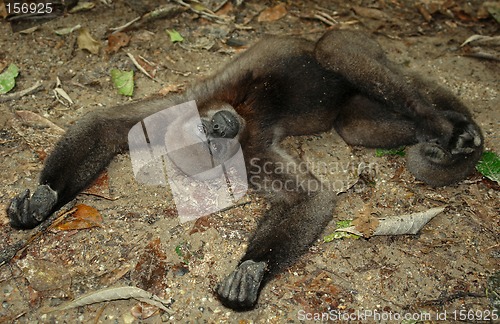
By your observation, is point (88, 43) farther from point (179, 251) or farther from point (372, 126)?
point (372, 126)

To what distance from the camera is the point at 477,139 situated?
4.48 metres

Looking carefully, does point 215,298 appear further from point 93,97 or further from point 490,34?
point 490,34

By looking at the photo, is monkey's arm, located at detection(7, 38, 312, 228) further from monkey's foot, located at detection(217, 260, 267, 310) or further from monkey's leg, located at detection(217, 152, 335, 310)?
monkey's foot, located at detection(217, 260, 267, 310)

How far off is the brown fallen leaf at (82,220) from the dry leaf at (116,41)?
195 cm

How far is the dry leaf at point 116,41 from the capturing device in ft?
17.9

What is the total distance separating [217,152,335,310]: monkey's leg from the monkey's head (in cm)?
46

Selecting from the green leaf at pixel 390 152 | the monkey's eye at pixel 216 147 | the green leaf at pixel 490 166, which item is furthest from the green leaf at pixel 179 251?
the green leaf at pixel 490 166

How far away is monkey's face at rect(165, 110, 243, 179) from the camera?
4.53m

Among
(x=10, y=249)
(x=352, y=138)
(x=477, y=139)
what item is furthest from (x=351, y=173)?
(x=10, y=249)

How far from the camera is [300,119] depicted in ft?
15.9

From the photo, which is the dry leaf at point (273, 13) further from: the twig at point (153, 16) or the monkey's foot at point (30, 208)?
the monkey's foot at point (30, 208)

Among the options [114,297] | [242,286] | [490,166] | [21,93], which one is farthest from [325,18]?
[114,297]

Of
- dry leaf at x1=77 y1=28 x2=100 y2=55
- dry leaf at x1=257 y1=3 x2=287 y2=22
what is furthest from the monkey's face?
dry leaf at x1=257 y1=3 x2=287 y2=22

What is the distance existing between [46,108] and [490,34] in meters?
4.82
